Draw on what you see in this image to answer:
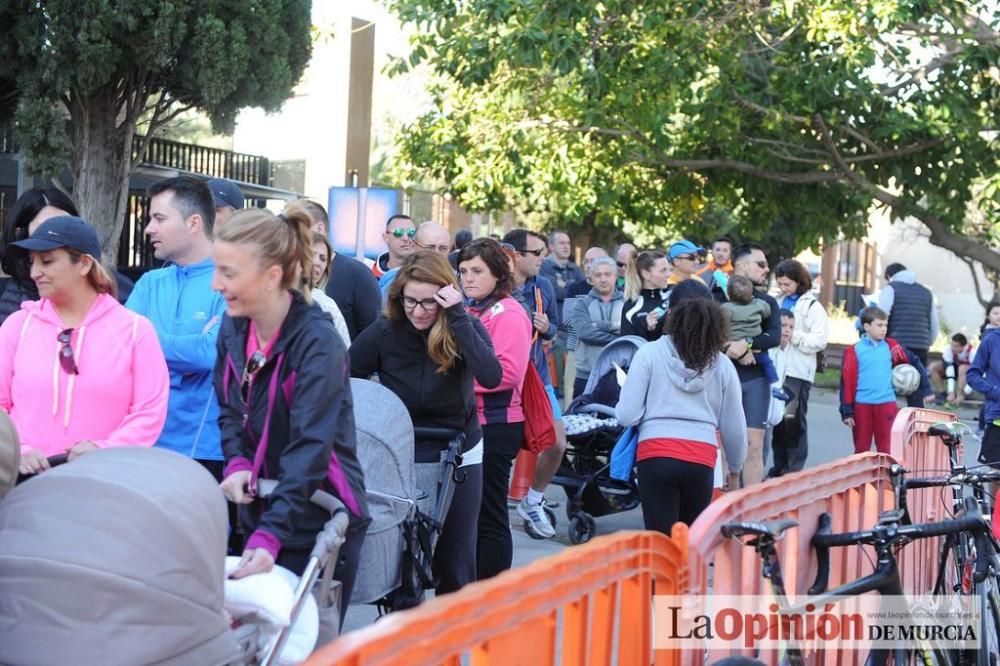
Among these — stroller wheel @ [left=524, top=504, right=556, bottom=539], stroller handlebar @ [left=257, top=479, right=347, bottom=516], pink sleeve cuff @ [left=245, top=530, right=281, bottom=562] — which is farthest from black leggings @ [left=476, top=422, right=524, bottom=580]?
pink sleeve cuff @ [left=245, top=530, right=281, bottom=562]

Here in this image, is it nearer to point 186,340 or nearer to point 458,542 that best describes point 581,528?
point 458,542

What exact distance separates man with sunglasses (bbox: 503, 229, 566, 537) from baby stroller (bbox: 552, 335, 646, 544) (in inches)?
7.4

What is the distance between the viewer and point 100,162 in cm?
1590

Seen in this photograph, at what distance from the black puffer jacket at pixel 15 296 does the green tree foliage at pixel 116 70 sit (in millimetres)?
10274

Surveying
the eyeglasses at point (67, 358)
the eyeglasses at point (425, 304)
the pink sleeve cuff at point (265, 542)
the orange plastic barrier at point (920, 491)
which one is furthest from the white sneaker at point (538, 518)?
the pink sleeve cuff at point (265, 542)

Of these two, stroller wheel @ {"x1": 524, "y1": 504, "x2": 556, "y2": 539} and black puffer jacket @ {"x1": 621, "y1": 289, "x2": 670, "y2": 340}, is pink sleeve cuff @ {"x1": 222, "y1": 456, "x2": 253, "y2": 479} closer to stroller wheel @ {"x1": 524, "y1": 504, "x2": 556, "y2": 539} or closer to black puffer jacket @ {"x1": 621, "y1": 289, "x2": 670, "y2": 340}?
stroller wheel @ {"x1": 524, "y1": 504, "x2": 556, "y2": 539}

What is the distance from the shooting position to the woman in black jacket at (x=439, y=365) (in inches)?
210

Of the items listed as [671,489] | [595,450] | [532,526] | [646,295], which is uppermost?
[646,295]

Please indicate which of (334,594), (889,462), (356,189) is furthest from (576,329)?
(334,594)

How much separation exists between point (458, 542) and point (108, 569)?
297 centimetres

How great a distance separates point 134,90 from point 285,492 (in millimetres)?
13915

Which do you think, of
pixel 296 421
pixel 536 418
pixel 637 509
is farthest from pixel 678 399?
pixel 637 509

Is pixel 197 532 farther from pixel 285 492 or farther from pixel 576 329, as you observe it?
pixel 576 329

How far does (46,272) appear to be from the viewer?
4348mm
